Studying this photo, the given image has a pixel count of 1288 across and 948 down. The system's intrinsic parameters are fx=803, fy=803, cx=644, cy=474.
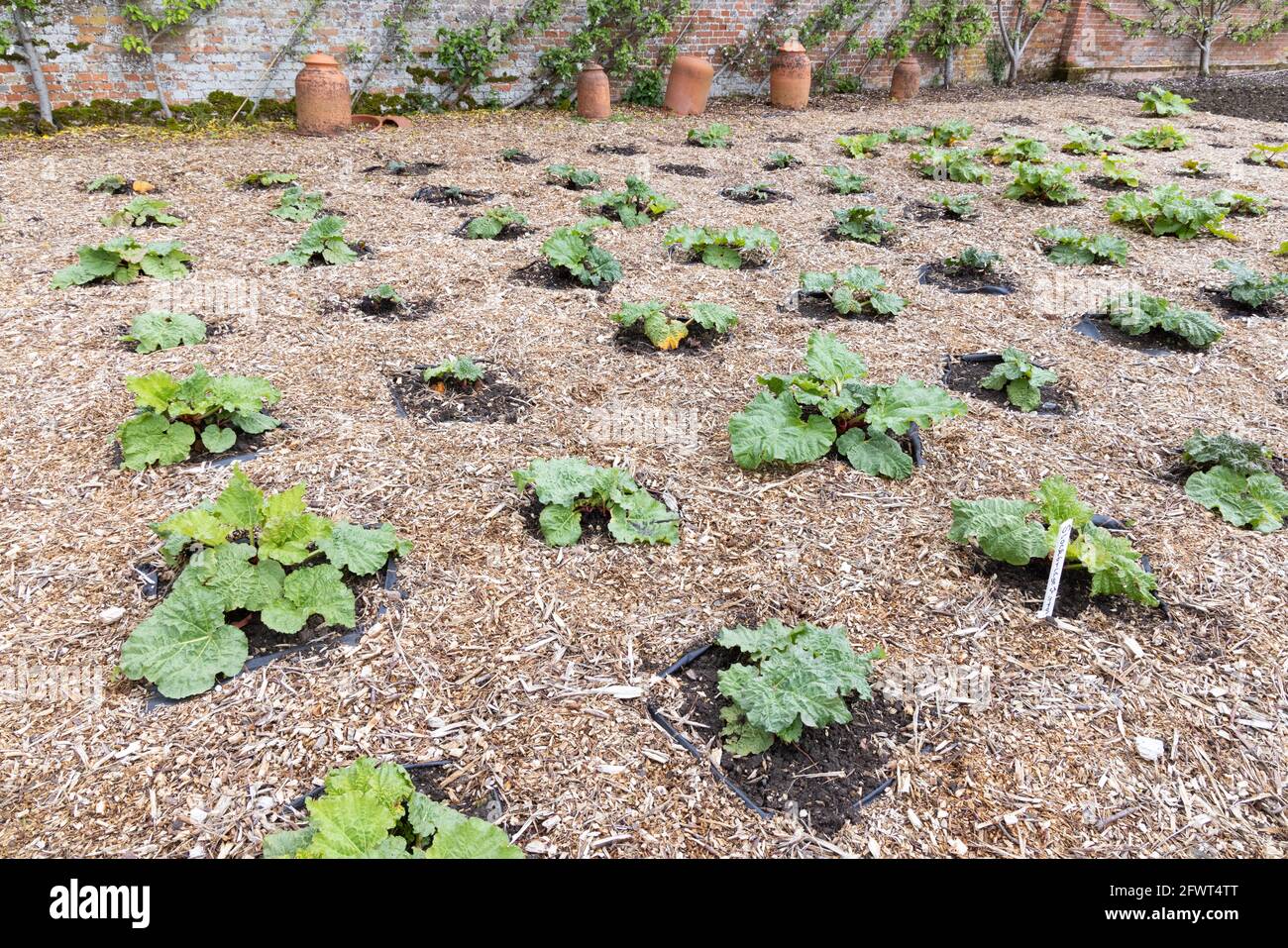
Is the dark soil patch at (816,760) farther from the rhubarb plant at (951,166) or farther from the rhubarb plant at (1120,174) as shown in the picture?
the rhubarb plant at (1120,174)

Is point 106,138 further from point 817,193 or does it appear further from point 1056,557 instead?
point 1056,557

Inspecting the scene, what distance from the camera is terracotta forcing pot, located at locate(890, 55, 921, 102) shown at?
12.0 meters

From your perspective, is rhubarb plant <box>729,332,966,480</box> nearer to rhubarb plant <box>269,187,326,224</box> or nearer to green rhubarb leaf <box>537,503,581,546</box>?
green rhubarb leaf <box>537,503,581,546</box>

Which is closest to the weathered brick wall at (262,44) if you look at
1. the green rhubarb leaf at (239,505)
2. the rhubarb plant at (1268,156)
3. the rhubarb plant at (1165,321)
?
the rhubarb plant at (1268,156)

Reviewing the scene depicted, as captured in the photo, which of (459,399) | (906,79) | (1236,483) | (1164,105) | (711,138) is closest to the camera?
(1236,483)

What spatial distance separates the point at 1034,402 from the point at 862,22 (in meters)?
10.7

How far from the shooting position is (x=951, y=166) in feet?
23.9

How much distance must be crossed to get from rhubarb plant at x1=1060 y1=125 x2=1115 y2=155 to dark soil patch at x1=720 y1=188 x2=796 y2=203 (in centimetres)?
387

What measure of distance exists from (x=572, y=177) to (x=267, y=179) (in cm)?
246

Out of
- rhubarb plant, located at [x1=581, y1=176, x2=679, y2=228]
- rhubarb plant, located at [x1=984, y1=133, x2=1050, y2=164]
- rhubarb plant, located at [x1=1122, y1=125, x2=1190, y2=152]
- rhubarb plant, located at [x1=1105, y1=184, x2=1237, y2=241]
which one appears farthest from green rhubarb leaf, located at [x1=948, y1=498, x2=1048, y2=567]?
rhubarb plant, located at [x1=1122, y1=125, x2=1190, y2=152]

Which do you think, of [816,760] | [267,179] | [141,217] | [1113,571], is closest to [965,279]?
[1113,571]

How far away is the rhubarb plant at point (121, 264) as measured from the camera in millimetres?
4605

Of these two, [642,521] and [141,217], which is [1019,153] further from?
[141,217]

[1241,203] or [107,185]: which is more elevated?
[107,185]
